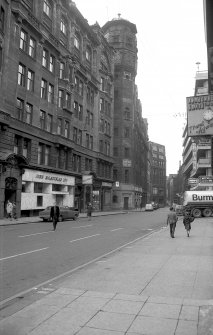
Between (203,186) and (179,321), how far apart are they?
4179cm

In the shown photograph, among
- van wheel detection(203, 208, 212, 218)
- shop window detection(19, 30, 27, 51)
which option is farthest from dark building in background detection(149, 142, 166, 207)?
shop window detection(19, 30, 27, 51)

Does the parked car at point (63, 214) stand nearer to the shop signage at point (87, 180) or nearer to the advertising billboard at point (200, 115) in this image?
the shop signage at point (87, 180)

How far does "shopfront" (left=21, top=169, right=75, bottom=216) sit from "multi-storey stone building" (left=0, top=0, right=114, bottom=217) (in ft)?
0.33

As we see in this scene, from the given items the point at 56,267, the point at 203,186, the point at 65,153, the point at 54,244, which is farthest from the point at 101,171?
the point at 56,267

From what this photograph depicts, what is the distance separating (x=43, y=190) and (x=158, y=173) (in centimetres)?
13255

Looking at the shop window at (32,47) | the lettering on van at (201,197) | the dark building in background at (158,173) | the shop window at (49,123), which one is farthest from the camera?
the dark building in background at (158,173)

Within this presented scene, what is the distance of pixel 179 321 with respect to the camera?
17.8 ft

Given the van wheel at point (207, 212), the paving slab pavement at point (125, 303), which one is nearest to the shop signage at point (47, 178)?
the van wheel at point (207, 212)

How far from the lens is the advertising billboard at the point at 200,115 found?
16.6ft

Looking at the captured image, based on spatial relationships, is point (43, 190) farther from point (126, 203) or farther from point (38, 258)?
point (126, 203)

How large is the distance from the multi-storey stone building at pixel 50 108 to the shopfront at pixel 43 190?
0.33ft

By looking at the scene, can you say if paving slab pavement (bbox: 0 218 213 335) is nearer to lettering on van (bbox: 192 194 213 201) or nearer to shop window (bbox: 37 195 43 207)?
shop window (bbox: 37 195 43 207)

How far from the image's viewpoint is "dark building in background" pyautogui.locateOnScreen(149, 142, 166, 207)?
165 metres

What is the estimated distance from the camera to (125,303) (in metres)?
6.41
